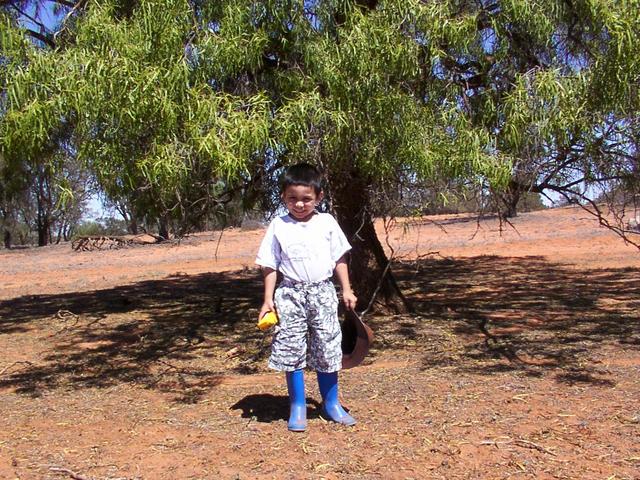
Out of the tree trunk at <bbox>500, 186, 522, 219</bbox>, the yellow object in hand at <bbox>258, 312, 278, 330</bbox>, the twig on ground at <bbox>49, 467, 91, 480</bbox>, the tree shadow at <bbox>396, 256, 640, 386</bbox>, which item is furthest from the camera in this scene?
the tree trunk at <bbox>500, 186, 522, 219</bbox>

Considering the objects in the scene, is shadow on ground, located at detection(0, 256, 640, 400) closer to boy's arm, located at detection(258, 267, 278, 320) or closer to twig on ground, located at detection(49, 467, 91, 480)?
boy's arm, located at detection(258, 267, 278, 320)

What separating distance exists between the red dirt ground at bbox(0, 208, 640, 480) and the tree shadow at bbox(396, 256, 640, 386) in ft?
0.09

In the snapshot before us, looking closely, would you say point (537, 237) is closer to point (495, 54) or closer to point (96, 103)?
point (495, 54)

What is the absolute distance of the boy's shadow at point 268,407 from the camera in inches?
175

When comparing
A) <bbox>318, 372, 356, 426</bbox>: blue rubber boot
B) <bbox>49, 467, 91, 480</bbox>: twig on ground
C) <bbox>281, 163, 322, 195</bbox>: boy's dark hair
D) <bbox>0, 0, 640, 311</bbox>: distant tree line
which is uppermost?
<bbox>0, 0, 640, 311</bbox>: distant tree line

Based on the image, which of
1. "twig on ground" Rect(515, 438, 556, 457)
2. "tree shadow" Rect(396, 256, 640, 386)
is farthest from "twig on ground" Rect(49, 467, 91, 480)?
"tree shadow" Rect(396, 256, 640, 386)

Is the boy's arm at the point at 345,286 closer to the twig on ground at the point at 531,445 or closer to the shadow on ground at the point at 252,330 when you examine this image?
the shadow on ground at the point at 252,330

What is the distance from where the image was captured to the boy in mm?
4141

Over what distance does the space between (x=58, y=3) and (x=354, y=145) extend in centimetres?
371

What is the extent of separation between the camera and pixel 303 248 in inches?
163

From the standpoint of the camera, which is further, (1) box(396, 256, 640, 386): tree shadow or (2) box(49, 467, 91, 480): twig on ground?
(1) box(396, 256, 640, 386): tree shadow

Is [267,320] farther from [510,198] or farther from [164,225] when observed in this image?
[164,225]

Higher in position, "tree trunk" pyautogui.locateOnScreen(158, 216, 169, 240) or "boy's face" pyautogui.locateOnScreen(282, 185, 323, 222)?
"boy's face" pyautogui.locateOnScreen(282, 185, 323, 222)

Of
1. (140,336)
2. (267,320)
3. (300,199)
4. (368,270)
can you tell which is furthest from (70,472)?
(368,270)
